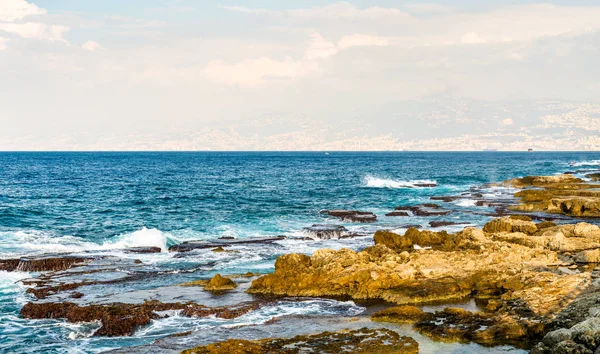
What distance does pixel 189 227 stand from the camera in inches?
2014

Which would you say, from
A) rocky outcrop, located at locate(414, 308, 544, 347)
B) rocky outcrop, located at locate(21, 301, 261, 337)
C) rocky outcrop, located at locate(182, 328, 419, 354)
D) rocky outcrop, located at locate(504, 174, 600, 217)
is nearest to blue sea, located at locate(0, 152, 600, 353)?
rocky outcrop, located at locate(21, 301, 261, 337)

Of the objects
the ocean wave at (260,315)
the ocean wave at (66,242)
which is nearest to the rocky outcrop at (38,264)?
the ocean wave at (66,242)

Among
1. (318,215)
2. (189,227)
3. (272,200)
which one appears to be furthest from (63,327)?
(272,200)

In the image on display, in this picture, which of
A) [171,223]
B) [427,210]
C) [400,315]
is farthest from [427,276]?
[427,210]

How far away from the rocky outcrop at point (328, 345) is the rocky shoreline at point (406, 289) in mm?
36

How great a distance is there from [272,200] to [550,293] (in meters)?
51.8

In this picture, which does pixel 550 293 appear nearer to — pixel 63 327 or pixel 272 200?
pixel 63 327

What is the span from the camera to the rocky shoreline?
60.4 ft

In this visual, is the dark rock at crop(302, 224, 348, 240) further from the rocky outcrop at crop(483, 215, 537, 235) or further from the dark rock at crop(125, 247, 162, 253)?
the dark rock at crop(125, 247, 162, 253)

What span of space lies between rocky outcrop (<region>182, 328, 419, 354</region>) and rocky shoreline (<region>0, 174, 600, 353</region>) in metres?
0.04

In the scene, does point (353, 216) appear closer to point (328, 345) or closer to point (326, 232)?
point (326, 232)

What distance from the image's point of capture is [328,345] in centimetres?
A: 1775

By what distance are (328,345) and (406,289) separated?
26.2ft

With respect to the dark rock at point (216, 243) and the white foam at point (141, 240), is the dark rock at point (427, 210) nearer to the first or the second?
the dark rock at point (216, 243)
